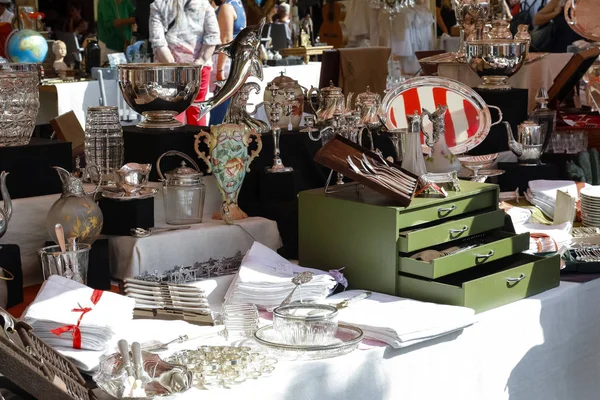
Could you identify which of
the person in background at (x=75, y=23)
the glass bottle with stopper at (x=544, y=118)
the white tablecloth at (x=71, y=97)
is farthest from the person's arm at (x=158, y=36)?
the person in background at (x=75, y=23)

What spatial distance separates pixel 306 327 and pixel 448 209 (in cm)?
57

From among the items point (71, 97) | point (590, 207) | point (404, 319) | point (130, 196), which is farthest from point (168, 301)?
point (71, 97)

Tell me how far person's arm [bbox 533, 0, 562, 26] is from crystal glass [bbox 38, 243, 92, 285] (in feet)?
17.5

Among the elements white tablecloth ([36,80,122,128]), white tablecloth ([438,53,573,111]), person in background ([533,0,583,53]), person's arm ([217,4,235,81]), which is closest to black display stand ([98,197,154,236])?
white tablecloth ([438,53,573,111])

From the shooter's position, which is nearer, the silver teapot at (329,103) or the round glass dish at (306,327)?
the round glass dish at (306,327)

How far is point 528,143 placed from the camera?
3.41m

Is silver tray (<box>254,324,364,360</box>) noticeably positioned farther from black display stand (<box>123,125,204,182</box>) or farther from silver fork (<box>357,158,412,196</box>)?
black display stand (<box>123,125,204,182</box>)

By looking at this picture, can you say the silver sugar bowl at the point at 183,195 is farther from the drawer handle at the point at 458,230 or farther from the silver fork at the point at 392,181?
the drawer handle at the point at 458,230

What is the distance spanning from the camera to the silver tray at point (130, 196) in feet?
7.80

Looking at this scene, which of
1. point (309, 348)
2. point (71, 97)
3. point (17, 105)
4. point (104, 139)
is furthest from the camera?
point (71, 97)

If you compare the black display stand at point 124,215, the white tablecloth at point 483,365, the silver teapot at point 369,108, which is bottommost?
the white tablecloth at point 483,365

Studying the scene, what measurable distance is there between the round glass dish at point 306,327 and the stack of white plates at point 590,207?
1.30 m

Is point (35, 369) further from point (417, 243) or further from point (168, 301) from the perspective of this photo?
point (417, 243)

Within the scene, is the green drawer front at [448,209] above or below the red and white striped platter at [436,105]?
below
